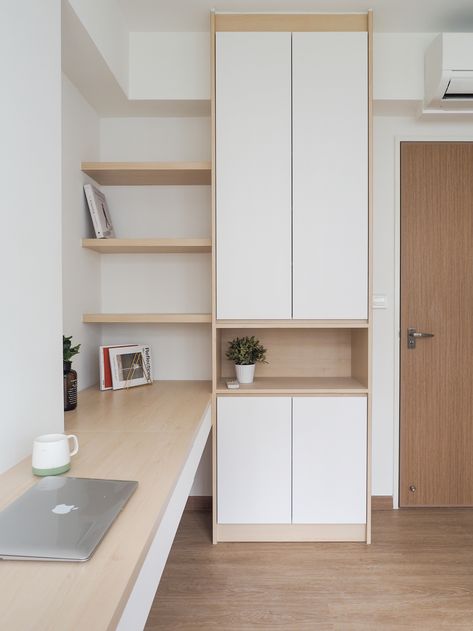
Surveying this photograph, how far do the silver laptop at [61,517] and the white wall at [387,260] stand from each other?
187cm

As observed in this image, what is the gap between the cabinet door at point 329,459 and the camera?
2.20 meters

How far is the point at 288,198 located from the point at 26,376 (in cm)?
141

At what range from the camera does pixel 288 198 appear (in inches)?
85.0

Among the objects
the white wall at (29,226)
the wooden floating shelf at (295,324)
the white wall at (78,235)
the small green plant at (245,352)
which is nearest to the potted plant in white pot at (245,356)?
the small green plant at (245,352)

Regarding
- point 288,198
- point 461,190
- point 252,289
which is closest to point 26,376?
point 252,289

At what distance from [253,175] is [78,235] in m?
0.91

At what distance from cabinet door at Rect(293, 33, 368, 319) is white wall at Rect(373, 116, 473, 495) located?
49 centimetres

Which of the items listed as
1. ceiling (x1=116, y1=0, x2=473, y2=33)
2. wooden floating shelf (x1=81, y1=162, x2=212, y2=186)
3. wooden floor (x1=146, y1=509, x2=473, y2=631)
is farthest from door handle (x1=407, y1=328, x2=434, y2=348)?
ceiling (x1=116, y1=0, x2=473, y2=33)

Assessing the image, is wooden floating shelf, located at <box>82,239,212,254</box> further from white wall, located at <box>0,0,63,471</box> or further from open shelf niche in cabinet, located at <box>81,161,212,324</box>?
white wall, located at <box>0,0,63,471</box>

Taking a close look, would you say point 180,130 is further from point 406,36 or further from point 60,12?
point 406,36

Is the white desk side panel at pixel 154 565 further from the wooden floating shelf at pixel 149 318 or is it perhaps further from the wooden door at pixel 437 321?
the wooden door at pixel 437 321

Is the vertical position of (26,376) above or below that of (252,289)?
below

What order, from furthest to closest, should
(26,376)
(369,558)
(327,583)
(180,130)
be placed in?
(180,130) → (369,558) → (327,583) → (26,376)

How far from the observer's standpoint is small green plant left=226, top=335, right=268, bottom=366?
2363mm
